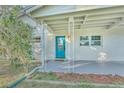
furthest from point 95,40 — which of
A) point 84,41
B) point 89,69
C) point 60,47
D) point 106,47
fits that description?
point 89,69

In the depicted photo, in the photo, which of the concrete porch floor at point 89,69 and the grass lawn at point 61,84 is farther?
the concrete porch floor at point 89,69

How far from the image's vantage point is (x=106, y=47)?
1413 centimetres

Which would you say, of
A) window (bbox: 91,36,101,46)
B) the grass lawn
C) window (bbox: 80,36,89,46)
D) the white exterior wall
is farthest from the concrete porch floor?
window (bbox: 80,36,89,46)

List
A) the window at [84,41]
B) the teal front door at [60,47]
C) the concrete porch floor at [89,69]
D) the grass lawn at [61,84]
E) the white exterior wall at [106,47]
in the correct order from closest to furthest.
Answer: the grass lawn at [61,84] → the concrete porch floor at [89,69] → the white exterior wall at [106,47] → the window at [84,41] → the teal front door at [60,47]

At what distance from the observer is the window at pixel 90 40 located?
564 inches

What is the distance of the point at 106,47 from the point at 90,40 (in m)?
1.47

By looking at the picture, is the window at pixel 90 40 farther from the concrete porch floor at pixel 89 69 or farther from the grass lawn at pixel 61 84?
the grass lawn at pixel 61 84

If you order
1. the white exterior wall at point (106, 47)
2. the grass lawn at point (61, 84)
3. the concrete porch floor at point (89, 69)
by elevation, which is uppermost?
the white exterior wall at point (106, 47)

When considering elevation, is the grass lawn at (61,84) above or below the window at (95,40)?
below

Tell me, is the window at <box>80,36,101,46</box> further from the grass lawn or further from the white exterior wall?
the grass lawn

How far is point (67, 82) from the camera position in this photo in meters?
6.94

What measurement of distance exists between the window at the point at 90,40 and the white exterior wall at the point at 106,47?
0.26 metres

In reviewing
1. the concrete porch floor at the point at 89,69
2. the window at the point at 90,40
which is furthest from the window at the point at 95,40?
the concrete porch floor at the point at 89,69

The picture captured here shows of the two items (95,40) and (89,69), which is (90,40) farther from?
(89,69)
